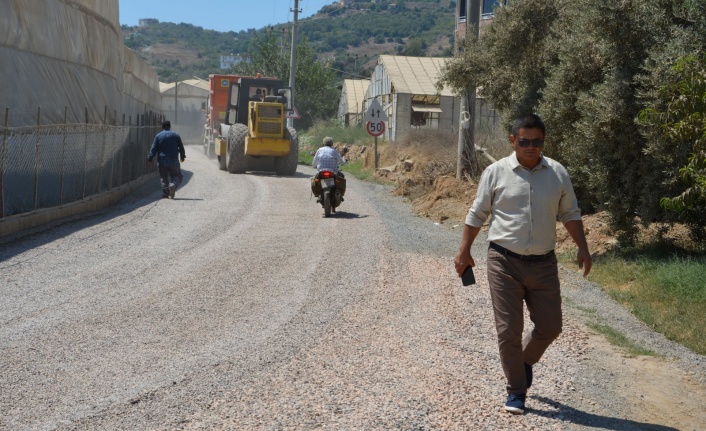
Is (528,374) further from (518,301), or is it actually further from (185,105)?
(185,105)

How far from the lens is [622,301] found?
10.6 metres

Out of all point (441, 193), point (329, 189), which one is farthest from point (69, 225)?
point (441, 193)

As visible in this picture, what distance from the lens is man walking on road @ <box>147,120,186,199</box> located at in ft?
72.2

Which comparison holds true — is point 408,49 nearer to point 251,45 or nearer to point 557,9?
point 251,45

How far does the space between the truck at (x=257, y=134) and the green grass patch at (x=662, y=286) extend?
18891mm

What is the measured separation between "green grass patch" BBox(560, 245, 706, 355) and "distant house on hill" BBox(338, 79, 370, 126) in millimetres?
54567

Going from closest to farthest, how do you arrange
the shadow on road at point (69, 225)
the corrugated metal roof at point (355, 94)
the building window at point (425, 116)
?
the shadow on road at point (69, 225) → the building window at point (425, 116) → the corrugated metal roof at point (355, 94)

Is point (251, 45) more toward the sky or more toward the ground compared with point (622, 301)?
more toward the sky

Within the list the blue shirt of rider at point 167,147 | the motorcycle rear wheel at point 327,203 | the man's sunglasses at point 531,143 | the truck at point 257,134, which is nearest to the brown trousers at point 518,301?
the man's sunglasses at point 531,143

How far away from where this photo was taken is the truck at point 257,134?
3067cm

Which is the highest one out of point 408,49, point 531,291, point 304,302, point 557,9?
point 408,49

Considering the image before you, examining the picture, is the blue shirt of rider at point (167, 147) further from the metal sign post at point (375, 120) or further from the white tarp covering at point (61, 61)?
the metal sign post at point (375, 120)

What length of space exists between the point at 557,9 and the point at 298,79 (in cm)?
5875

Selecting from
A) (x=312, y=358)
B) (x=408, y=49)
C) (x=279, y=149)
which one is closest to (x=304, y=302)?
(x=312, y=358)
